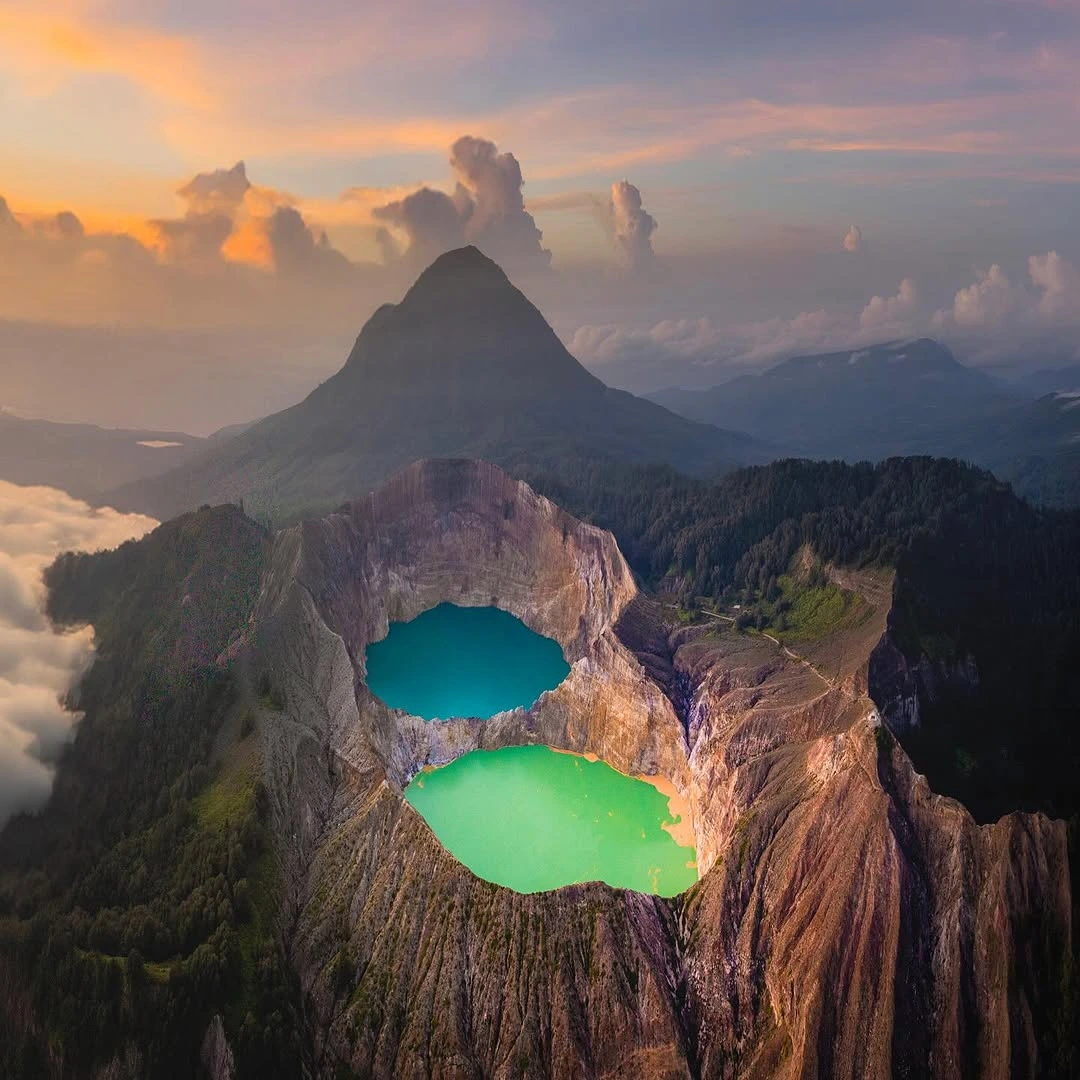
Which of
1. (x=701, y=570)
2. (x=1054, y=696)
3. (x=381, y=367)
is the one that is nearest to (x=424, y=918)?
(x=1054, y=696)

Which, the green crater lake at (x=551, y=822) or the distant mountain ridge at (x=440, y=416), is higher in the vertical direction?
the distant mountain ridge at (x=440, y=416)

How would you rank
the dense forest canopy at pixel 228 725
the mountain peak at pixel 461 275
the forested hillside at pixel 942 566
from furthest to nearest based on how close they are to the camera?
the mountain peak at pixel 461 275
the forested hillside at pixel 942 566
the dense forest canopy at pixel 228 725

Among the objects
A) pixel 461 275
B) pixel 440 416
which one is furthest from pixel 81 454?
pixel 461 275

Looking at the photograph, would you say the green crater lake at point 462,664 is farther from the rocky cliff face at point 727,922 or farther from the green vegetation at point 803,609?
the green vegetation at point 803,609

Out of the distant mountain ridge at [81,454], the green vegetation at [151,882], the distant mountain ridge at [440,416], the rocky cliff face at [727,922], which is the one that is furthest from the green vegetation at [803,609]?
the distant mountain ridge at [81,454]

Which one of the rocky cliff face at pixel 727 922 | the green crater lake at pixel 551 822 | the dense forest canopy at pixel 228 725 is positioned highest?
the dense forest canopy at pixel 228 725

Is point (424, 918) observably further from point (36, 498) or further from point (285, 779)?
point (36, 498)

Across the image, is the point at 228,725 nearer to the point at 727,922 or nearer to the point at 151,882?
the point at 151,882
